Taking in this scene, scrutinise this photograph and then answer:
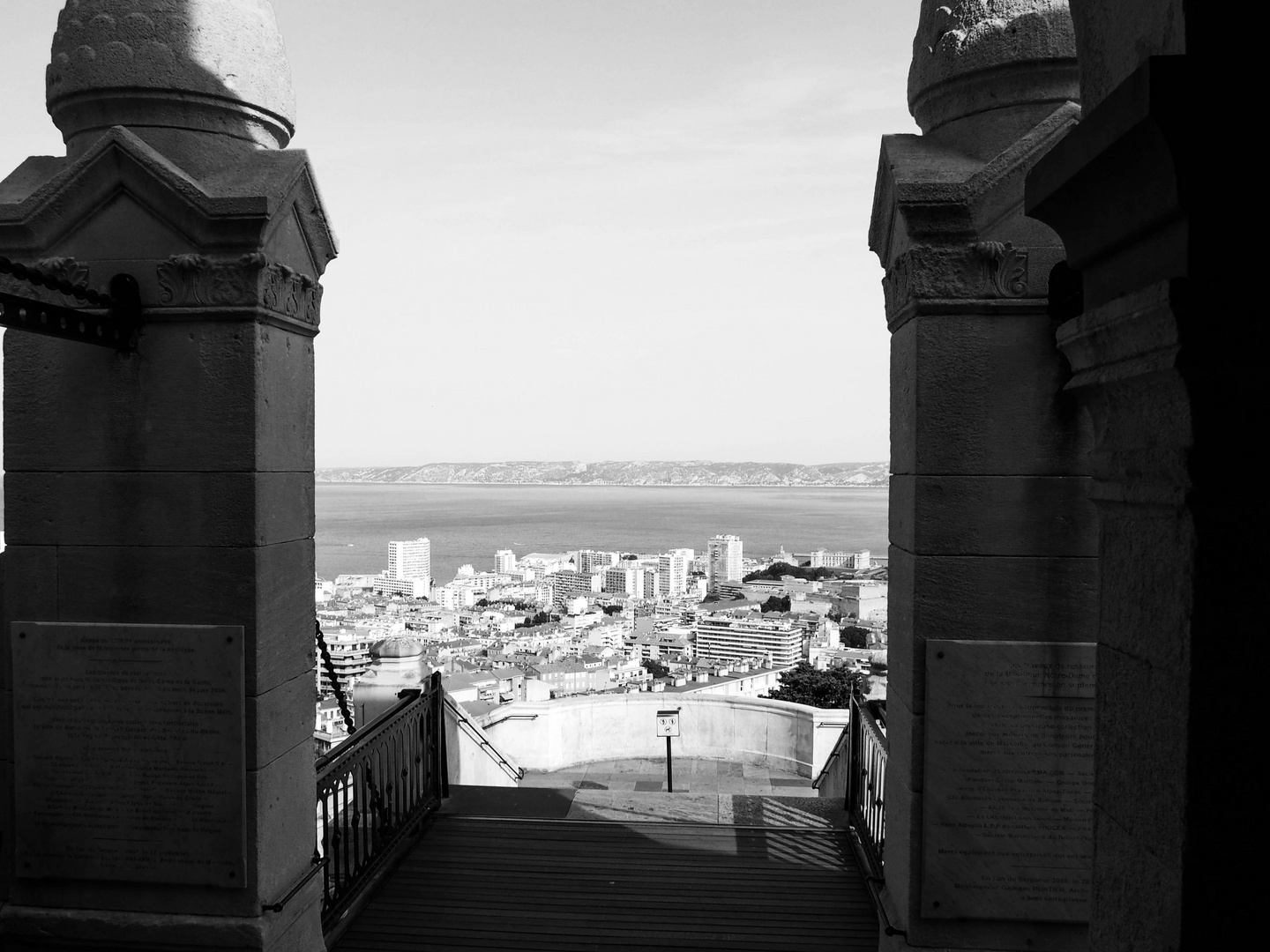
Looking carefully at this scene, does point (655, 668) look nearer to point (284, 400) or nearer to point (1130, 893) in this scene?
point (284, 400)

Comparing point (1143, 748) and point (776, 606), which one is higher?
point (1143, 748)

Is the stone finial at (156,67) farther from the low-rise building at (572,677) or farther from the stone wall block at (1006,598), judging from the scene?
the low-rise building at (572,677)

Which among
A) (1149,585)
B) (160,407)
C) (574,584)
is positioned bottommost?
(574,584)

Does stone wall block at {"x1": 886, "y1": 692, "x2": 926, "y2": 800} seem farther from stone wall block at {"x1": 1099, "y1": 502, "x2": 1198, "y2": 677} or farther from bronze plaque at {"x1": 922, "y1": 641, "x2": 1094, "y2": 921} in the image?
stone wall block at {"x1": 1099, "y1": 502, "x2": 1198, "y2": 677}

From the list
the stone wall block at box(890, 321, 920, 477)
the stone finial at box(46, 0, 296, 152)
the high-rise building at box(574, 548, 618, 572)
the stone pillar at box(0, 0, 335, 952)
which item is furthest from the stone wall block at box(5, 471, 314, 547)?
the high-rise building at box(574, 548, 618, 572)

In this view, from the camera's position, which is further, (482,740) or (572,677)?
(572,677)

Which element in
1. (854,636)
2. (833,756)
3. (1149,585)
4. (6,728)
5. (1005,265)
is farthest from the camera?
(854,636)

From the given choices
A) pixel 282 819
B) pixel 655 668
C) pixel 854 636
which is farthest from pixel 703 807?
pixel 854 636
